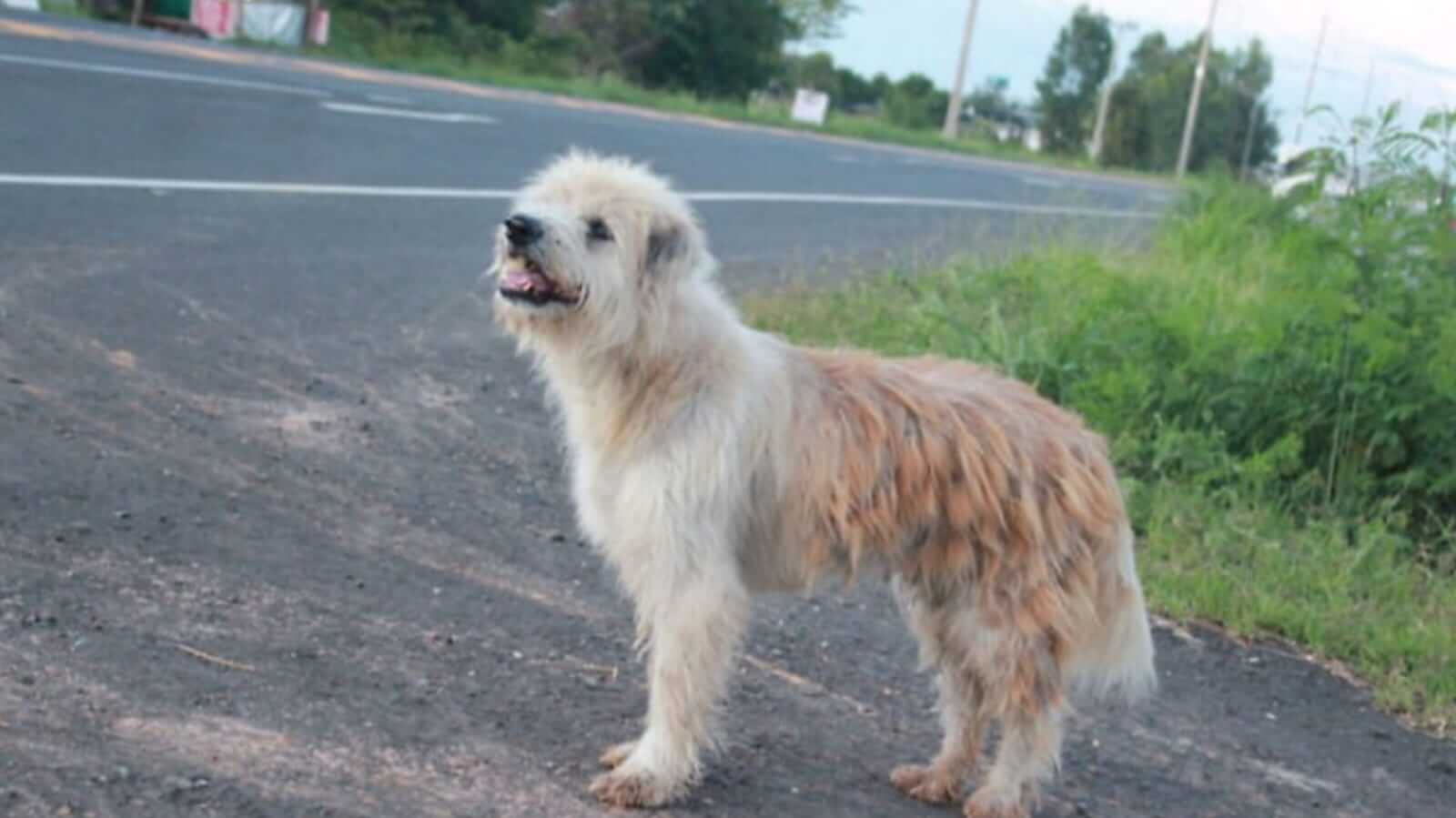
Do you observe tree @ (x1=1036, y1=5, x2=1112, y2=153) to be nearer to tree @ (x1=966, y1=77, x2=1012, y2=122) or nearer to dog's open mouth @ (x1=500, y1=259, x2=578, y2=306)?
tree @ (x1=966, y1=77, x2=1012, y2=122)

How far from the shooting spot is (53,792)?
418 centimetres

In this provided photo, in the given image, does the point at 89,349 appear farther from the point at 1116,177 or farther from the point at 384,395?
the point at 1116,177

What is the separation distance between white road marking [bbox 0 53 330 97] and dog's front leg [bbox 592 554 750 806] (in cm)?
1523

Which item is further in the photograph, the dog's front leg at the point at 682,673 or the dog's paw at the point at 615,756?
the dog's paw at the point at 615,756

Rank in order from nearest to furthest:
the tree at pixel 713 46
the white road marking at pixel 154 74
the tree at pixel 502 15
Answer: the white road marking at pixel 154 74 < the tree at pixel 502 15 < the tree at pixel 713 46

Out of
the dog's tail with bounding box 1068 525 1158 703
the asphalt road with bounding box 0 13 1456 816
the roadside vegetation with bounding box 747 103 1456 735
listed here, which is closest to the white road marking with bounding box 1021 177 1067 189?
the asphalt road with bounding box 0 13 1456 816

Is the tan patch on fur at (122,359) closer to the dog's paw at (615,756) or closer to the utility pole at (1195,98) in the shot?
the dog's paw at (615,756)

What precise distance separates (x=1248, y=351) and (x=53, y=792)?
6.64 m

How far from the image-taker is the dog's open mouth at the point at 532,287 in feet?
15.8

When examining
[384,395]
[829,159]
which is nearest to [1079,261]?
[384,395]

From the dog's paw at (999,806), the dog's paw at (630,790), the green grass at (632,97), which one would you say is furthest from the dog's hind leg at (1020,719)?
the green grass at (632,97)

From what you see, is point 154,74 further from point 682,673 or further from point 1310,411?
point 682,673

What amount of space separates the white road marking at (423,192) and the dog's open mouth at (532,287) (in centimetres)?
719

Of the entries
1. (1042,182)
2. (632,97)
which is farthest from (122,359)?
(632,97)
